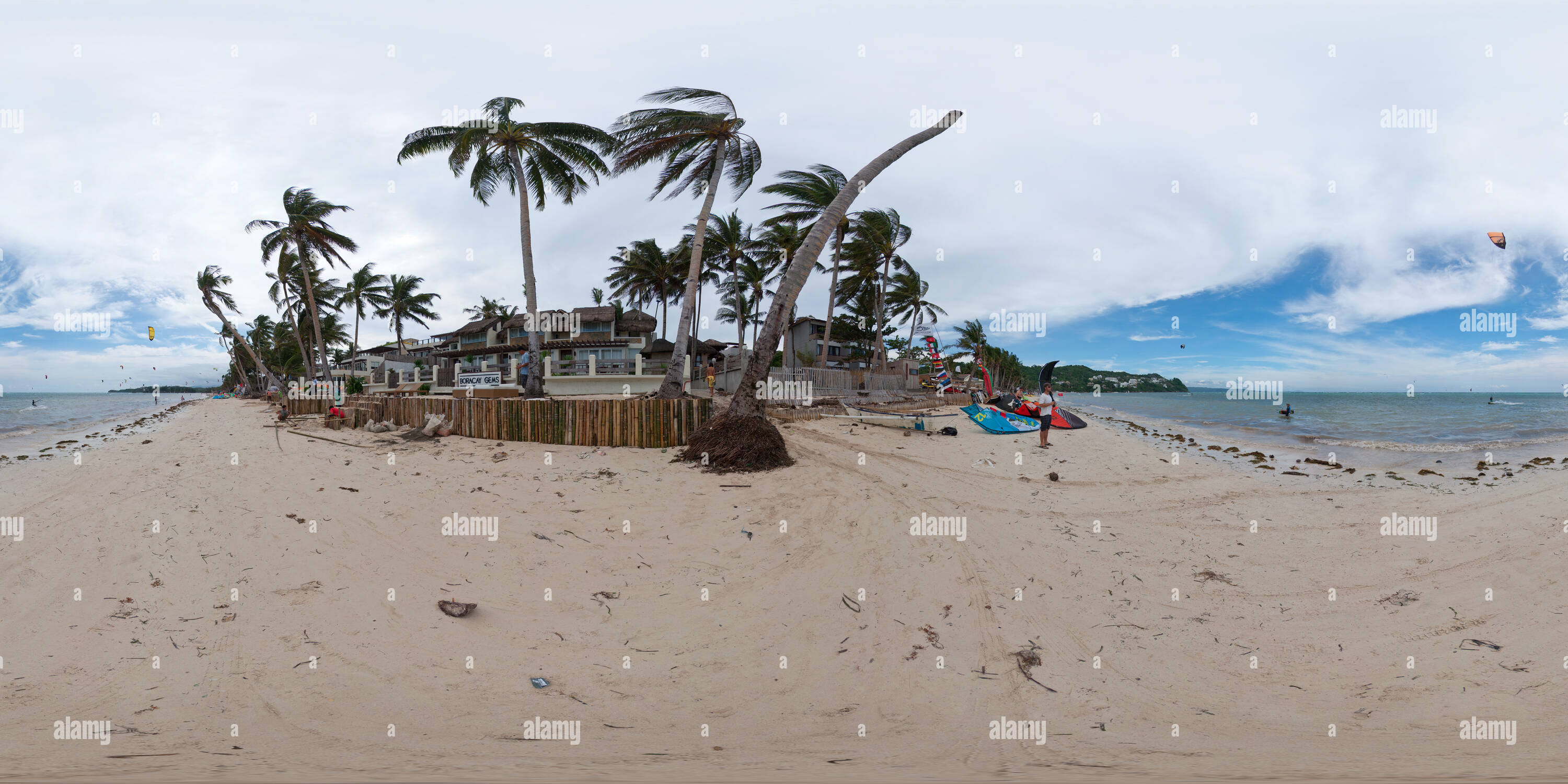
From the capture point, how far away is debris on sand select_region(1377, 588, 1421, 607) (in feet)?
14.1

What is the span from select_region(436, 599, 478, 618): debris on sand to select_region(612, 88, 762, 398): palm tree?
33.3ft

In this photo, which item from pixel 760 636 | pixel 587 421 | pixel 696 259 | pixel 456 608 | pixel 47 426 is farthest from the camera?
pixel 47 426

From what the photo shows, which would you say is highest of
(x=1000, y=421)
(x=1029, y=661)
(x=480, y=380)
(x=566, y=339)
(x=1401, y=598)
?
(x=566, y=339)

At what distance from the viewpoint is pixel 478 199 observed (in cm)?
1883

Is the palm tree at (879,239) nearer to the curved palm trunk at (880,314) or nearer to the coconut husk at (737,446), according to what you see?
the curved palm trunk at (880,314)

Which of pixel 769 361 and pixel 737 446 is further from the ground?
pixel 769 361

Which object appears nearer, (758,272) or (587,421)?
(587,421)

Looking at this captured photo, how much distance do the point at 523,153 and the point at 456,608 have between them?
1877cm

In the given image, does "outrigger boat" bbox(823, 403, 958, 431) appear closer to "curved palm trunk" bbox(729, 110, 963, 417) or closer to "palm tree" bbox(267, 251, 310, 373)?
"curved palm trunk" bbox(729, 110, 963, 417)

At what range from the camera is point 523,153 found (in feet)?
61.3

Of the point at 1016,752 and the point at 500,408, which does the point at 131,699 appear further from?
the point at 500,408

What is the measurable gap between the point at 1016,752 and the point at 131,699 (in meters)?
4.68

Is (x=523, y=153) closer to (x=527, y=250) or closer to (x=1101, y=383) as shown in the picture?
(x=527, y=250)

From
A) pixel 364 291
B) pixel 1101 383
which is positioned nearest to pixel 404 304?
pixel 364 291
